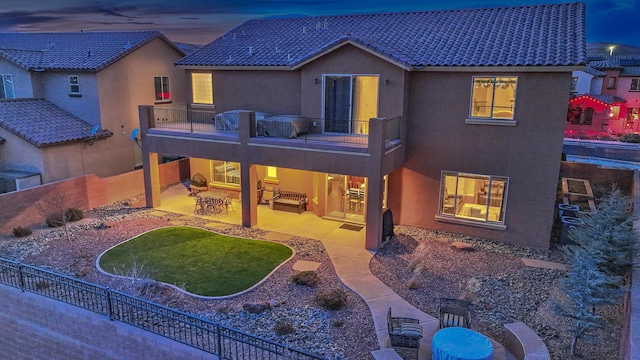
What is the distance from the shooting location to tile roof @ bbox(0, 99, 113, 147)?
19550 mm

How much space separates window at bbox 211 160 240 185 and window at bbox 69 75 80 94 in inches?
323

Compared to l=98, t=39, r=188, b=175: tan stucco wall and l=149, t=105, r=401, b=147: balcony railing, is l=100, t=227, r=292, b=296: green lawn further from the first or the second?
l=98, t=39, r=188, b=175: tan stucco wall

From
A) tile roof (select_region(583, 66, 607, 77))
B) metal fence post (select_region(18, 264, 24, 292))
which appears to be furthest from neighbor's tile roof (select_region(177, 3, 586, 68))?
tile roof (select_region(583, 66, 607, 77))

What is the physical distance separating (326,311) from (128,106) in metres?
18.1

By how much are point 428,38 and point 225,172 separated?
1149 cm

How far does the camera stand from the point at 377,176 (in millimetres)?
15133

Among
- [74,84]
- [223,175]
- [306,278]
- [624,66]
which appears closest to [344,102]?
[306,278]

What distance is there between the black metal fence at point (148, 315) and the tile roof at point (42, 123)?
9172 mm

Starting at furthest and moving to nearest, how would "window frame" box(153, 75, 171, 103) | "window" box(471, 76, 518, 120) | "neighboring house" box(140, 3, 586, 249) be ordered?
"window frame" box(153, 75, 171, 103)
"window" box(471, 76, 518, 120)
"neighboring house" box(140, 3, 586, 249)

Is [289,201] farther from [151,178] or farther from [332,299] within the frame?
[332,299]

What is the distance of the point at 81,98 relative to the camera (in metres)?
23.0

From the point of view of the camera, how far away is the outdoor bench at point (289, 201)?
19672 millimetres

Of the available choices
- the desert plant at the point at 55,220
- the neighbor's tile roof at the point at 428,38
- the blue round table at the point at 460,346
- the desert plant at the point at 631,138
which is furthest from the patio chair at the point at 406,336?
the desert plant at the point at 631,138

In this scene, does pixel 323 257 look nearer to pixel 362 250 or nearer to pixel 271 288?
pixel 362 250
